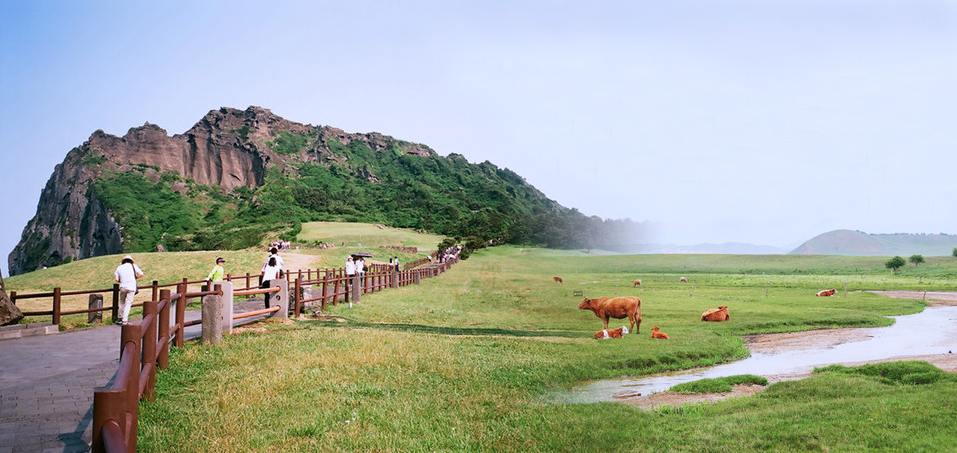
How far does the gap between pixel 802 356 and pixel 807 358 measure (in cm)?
46

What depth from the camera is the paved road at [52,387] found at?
7.20 metres

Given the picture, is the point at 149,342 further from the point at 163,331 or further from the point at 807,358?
the point at 807,358

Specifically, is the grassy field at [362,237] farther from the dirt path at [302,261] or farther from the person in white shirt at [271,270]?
the person in white shirt at [271,270]

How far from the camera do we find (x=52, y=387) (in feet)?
32.7

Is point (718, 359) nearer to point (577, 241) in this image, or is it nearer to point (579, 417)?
point (579, 417)

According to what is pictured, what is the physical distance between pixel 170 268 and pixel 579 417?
49.8 m

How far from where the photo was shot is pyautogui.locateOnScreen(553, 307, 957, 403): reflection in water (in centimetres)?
1249

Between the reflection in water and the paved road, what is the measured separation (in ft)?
22.7

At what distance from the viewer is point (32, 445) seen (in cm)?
695

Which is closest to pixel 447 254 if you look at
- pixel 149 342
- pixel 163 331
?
pixel 163 331

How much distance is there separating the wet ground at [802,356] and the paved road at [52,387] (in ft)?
23.1

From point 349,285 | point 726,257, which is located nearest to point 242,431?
point 349,285

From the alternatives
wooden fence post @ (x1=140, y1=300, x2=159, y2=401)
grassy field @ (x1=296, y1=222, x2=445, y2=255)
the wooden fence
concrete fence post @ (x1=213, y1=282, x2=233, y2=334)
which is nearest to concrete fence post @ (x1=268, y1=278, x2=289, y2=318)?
the wooden fence

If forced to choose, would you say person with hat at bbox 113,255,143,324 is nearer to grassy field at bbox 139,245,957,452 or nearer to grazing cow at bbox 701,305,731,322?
grassy field at bbox 139,245,957,452
